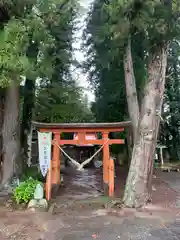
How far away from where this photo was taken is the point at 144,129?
20.6ft

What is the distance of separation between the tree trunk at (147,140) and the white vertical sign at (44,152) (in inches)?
92.5

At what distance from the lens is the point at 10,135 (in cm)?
809

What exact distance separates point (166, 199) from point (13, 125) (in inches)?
199

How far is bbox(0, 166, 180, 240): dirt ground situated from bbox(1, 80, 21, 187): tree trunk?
1796mm

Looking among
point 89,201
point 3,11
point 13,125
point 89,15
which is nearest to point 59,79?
point 89,15

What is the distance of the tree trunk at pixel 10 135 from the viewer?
8008mm

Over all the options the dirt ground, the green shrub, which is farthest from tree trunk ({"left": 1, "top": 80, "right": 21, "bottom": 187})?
the dirt ground

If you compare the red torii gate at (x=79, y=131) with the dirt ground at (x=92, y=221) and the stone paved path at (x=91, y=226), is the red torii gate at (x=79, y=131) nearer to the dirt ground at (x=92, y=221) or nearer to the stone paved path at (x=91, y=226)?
the dirt ground at (x=92, y=221)

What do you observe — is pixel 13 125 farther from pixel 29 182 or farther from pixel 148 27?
pixel 148 27

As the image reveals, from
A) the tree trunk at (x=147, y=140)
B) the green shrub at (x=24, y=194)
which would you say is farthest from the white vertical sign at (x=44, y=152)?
the tree trunk at (x=147, y=140)

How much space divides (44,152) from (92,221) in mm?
2741

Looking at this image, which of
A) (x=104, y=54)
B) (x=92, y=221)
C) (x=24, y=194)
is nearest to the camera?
(x=92, y=221)

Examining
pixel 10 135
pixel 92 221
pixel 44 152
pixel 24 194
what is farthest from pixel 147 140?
pixel 10 135

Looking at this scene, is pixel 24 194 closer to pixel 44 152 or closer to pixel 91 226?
pixel 44 152
